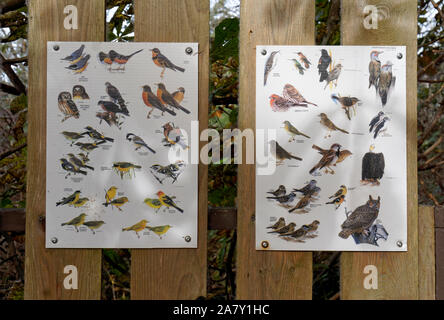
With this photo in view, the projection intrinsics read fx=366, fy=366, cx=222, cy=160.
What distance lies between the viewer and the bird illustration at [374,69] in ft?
4.58

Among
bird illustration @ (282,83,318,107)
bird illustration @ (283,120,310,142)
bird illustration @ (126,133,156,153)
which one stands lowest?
bird illustration @ (126,133,156,153)

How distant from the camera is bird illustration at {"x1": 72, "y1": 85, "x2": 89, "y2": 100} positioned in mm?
1376

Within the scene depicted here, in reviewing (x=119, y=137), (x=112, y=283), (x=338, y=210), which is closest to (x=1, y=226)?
(x=119, y=137)

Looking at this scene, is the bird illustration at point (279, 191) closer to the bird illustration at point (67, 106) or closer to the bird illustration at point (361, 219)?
the bird illustration at point (361, 219)

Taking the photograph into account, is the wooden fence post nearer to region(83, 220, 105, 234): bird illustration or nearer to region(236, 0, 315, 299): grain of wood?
region(83, 220, 105, 234): bird illustration

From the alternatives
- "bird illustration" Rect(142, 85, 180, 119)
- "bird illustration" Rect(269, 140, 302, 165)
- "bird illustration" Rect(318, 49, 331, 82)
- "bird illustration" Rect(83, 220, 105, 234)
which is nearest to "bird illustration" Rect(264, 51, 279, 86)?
"bird illustration" Rect(318, 49, 331, 82)

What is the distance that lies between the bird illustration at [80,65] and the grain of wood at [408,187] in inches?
38.4

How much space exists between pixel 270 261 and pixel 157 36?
3.11 ft

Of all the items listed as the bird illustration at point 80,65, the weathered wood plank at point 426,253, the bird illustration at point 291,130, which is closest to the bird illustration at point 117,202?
the bird illustration at point 80,65

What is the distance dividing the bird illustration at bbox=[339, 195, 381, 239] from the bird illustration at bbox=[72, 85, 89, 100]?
1085 mm

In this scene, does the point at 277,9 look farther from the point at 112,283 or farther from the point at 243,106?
the point at 112,283

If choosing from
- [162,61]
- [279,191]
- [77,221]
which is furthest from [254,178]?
[77,221]

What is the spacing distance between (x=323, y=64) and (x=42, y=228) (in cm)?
122

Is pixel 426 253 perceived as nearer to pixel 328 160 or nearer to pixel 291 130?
pixel 328 160
